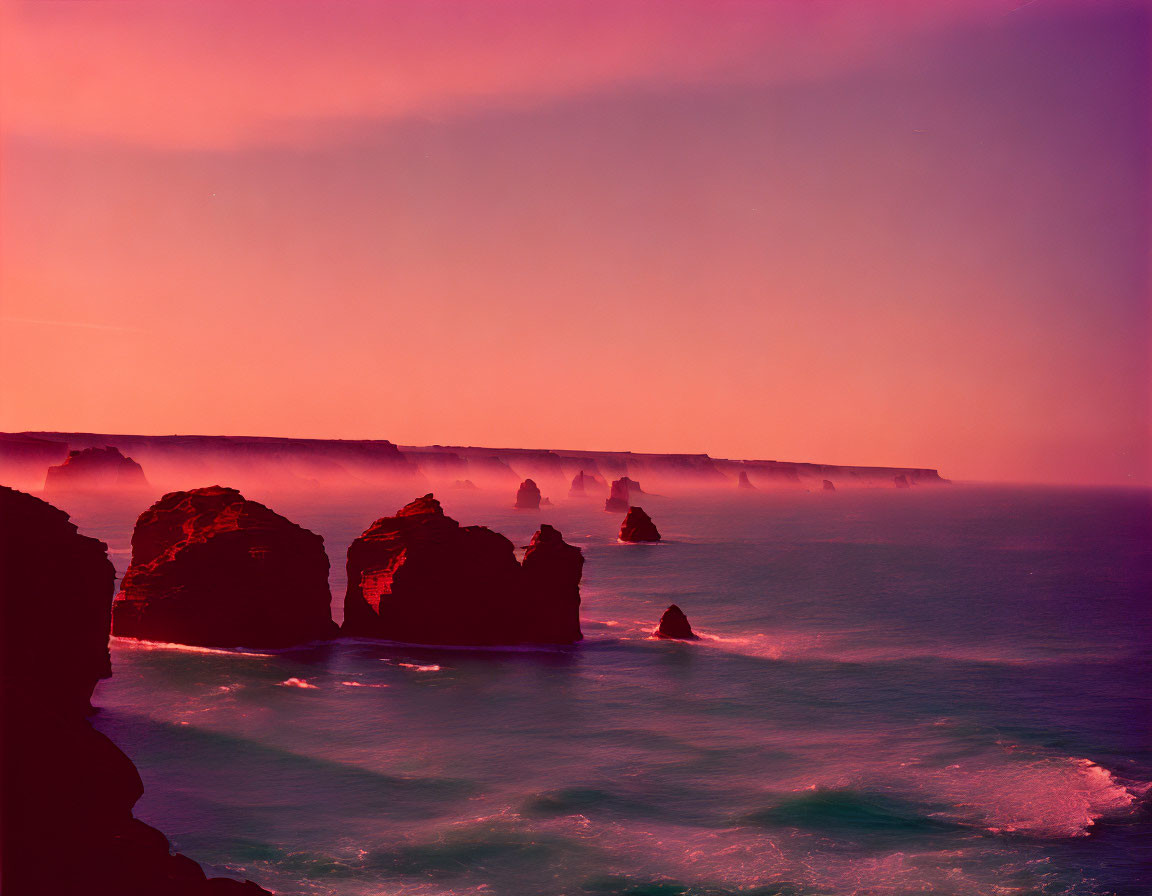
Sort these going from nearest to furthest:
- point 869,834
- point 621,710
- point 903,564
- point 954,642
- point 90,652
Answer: point 869,834, point 90,652, point 621,710, point 954,642, point 903,564

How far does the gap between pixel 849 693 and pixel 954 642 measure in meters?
28.4

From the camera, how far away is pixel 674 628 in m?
79.1

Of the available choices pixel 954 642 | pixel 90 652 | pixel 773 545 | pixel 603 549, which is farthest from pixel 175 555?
pixel 773 545

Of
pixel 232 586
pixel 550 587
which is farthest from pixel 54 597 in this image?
pixel 550 587

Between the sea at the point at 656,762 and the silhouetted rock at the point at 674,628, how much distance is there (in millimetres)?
1869

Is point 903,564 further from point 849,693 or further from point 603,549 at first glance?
point 849,693

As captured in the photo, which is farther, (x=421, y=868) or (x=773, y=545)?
(x=773, y=545)

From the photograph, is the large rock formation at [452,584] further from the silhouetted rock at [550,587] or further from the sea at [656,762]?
the sea at [656,762]

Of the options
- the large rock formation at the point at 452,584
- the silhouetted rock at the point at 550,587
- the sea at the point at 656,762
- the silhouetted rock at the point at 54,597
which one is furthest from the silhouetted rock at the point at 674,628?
the silhouetted rock at the point at 54,597

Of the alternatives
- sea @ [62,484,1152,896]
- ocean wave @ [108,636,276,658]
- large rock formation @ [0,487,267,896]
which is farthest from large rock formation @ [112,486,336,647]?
large rock formation @ [0,487,267,896]

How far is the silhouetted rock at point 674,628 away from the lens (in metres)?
78.8

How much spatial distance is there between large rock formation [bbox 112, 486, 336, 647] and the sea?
5.98 ft

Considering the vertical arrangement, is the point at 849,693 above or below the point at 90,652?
below

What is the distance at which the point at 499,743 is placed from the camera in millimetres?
48844
